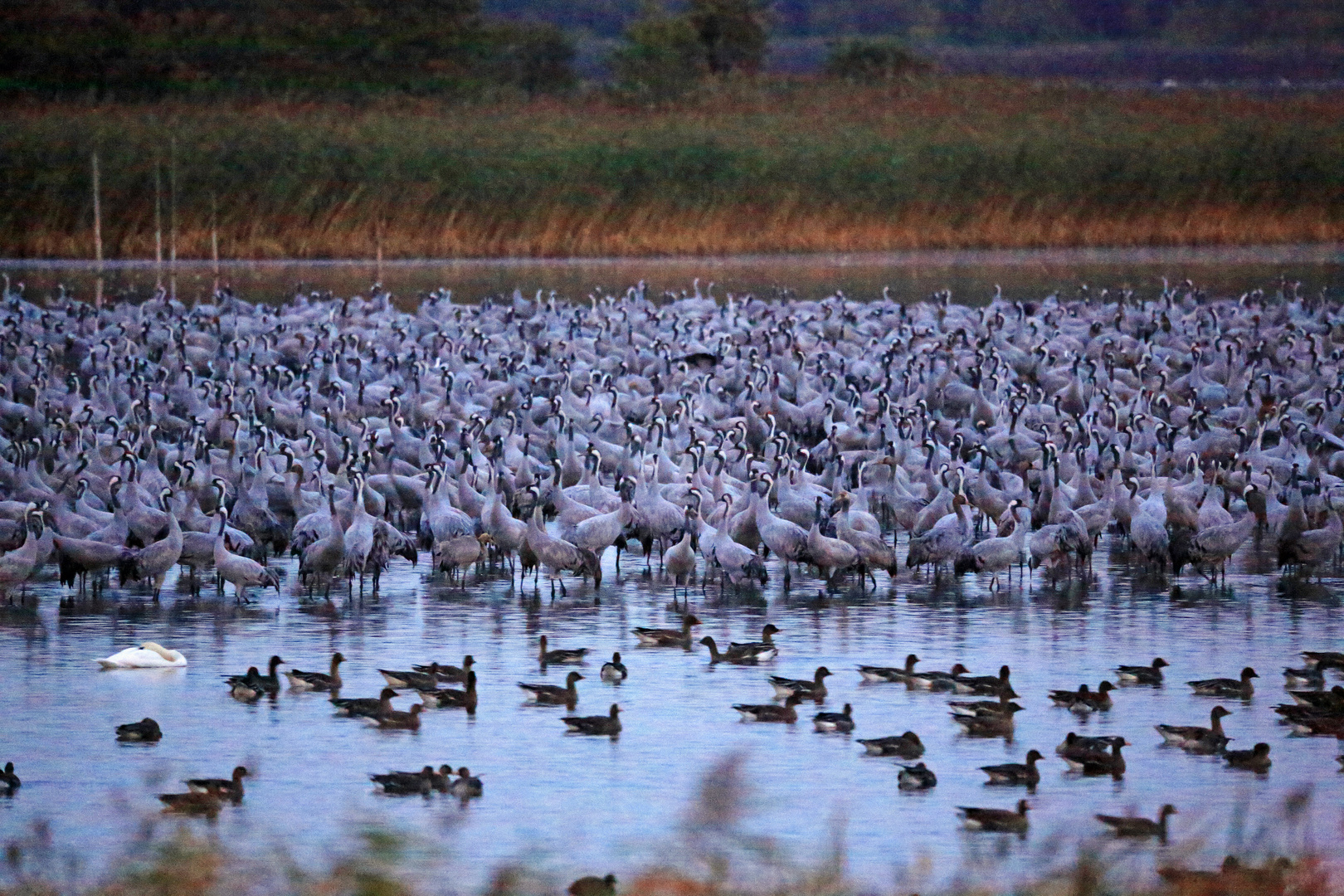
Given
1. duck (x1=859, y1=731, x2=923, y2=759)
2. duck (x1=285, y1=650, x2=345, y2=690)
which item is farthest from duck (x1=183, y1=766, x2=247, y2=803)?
duck (x1=859, y1=731, x2=923, y2=759)

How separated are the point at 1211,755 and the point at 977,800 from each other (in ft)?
4.22

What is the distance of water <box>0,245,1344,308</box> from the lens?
3284cm

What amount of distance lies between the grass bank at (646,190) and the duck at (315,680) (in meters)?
25.1

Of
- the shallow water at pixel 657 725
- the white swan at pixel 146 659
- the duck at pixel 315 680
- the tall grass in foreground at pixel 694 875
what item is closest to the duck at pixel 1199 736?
the shallow water at pixel 657 725

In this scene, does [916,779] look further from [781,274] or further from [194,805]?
[781,274]

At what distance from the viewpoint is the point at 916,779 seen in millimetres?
9531

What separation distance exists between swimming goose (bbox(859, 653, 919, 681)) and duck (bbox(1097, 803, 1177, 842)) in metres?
2.58

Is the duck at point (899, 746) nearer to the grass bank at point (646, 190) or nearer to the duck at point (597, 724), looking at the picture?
the duck at point (597, 724)

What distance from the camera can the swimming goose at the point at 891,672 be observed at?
1130 cm

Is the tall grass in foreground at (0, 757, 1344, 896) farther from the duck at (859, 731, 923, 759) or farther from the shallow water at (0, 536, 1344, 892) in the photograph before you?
the duck at (859, 731, 923, 759)

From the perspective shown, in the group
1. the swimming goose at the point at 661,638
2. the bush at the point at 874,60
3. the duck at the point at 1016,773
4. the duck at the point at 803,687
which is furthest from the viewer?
the bush at the point at 874,60

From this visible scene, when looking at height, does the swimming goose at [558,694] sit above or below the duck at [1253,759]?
above

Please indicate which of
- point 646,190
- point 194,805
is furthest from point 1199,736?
point 646,190

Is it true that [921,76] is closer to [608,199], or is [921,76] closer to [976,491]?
[608,199]
